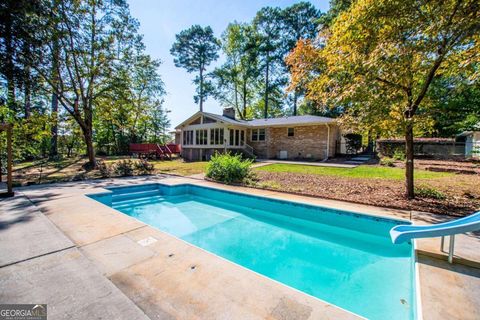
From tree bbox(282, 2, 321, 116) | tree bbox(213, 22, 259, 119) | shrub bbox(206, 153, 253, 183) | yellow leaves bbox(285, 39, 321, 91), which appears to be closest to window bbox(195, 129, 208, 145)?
shrub bbox(206, 153, 253, 183)

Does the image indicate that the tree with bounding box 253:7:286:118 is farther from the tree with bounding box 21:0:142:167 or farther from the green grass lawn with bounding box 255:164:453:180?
the tree with bounding box 21:0:142:167

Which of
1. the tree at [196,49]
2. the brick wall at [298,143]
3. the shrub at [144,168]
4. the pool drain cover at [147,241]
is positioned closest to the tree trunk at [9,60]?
the shrub at [144,168]

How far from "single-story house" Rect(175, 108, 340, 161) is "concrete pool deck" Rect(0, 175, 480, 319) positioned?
13.2m

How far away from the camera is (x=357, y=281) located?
3.29m

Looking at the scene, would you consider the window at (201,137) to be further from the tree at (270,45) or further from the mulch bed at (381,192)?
the tree at (270,45)

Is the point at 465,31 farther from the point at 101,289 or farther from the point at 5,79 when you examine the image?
the point at 5,79

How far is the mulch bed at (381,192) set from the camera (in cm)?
518

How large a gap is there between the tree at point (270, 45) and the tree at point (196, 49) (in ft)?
20.4

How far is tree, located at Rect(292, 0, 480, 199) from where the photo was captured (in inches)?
178

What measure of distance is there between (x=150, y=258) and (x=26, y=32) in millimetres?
12783

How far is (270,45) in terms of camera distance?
1093 inches

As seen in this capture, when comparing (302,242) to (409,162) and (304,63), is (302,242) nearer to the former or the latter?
(409,162)

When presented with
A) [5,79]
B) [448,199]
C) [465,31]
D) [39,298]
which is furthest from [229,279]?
[5,79]

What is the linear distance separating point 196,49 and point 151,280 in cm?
3047
